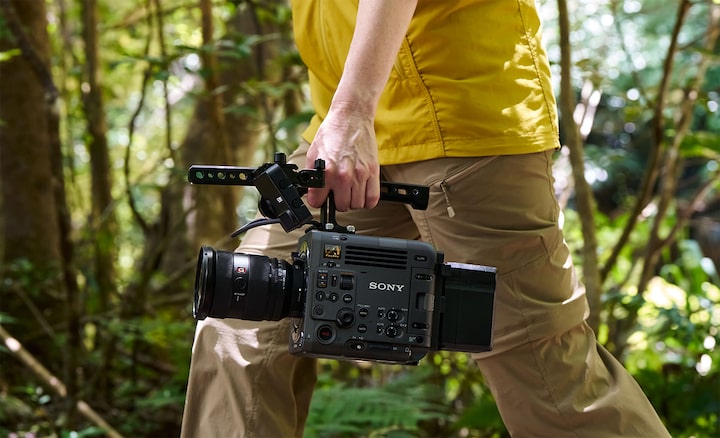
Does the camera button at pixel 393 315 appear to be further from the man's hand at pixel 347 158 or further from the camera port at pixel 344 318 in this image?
the man's hand at pixel 347 158

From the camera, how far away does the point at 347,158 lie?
1.75 m

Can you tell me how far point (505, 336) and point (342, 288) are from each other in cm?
45

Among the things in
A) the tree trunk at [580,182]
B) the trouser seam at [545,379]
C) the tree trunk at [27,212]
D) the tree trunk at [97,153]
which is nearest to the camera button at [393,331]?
the trouser seam at [545,379]

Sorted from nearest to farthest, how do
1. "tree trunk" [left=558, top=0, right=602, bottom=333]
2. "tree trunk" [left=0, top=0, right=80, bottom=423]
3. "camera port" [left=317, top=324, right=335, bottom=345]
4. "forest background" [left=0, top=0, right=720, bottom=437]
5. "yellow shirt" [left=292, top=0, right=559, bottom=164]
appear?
"camera port" [left=317, top=324, right=335, bottom=345] → "yellow shirt" [left=292, top=0, right=559, bottom=164] → "tree trunk" [left=558, top=0, right=602, bottom=333] → "forest background" [left=0, top=0, right=720, bottom=437] → "tree trunk" [left=0, top=0, right=80, bottom=423]

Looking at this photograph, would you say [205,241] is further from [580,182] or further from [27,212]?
[580,182]

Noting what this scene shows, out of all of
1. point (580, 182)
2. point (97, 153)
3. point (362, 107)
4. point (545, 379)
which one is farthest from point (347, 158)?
point (97, 153)

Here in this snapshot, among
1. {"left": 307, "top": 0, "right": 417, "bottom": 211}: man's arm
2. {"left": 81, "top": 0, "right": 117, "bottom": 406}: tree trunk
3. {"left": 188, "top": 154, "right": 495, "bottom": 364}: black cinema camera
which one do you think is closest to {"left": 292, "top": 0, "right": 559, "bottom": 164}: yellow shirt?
{"left": 307, "top": 0, "right": 417, "bottom": 211}: man's arm

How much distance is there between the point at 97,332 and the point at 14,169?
1.09 metres

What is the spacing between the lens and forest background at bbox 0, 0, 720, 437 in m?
3.49

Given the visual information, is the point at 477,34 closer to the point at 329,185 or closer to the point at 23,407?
the point at 329,185

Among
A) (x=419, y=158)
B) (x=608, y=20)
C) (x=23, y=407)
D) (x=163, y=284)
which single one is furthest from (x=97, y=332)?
(x=608, y=20)

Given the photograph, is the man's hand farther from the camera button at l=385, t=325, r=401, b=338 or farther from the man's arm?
Answer: the camera button at l=385, t=325, r=401, b=338

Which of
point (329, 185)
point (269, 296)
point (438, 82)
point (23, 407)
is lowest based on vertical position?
point (23, 407)

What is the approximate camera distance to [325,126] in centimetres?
179
